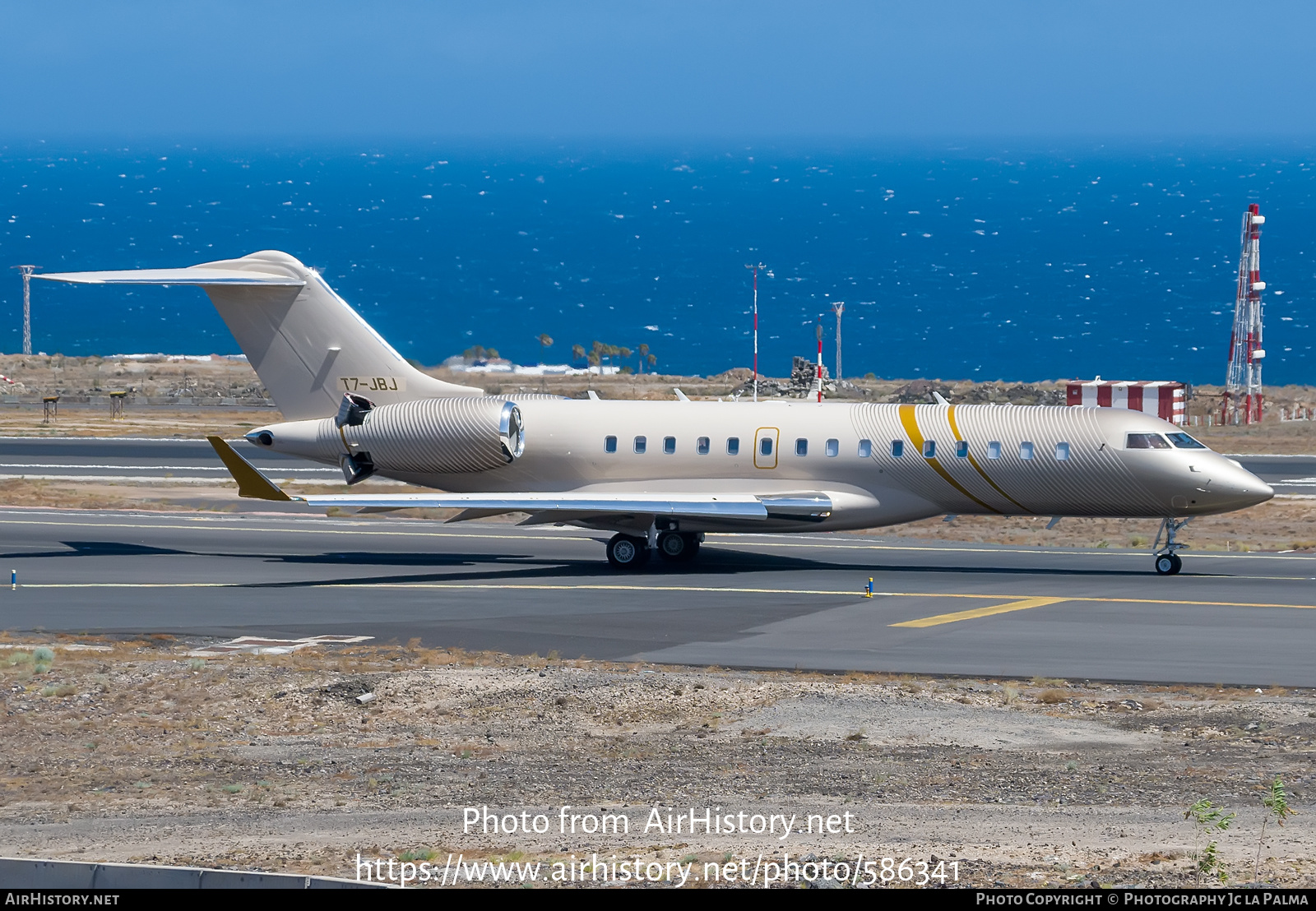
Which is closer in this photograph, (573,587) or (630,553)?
(573,587)

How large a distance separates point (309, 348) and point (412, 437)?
367 cm

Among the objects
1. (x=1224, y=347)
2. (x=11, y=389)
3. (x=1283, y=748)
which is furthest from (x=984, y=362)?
(x=1283, y=748)

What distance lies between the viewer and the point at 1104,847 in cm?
1380

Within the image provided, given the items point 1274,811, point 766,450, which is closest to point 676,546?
point 766,450

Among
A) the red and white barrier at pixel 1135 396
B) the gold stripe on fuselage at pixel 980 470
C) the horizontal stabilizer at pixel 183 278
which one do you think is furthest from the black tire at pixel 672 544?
the red and white barrier at pixel 1135 396

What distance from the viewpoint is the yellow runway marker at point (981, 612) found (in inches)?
1110

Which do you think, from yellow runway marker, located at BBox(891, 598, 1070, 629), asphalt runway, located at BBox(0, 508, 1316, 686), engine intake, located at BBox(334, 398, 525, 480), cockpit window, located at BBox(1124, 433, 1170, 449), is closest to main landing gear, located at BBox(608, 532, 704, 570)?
asphalt runway, located at BBox(0, 508, 1316, 686)

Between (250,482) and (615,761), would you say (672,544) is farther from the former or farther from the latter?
(615,761)

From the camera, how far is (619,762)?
18281 mm

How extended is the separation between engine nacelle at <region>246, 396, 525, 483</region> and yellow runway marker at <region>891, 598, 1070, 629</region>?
10.7 meters

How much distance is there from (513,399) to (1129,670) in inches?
647

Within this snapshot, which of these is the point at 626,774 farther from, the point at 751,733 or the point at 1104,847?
the point at 1104,847

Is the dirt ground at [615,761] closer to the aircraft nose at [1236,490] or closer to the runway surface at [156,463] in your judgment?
the aircraft nose at [1236,490]

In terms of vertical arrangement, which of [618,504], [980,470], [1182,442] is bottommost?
[618,504]
